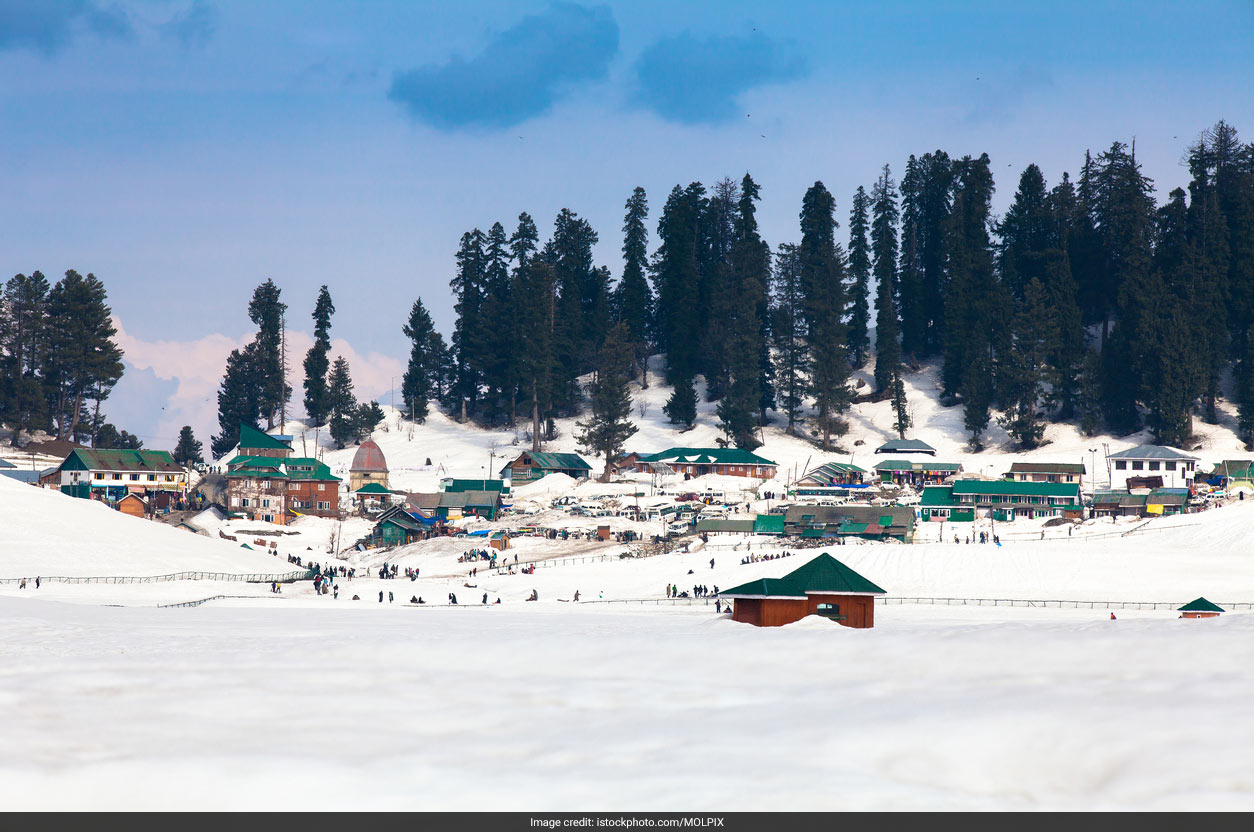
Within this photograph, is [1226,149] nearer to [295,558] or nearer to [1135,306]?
[1135,306]

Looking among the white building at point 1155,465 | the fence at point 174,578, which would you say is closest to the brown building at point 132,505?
the fence at point 174,578

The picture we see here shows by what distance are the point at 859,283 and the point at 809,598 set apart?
89.5m

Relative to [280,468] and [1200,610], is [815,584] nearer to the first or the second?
[1200,610]

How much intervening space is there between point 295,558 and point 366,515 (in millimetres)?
20021

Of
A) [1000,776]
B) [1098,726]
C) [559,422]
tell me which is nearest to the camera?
[1000,776]

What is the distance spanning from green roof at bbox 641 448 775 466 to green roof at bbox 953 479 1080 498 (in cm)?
2071

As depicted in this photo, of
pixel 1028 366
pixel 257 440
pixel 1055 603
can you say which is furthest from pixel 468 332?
pixel 1055 603

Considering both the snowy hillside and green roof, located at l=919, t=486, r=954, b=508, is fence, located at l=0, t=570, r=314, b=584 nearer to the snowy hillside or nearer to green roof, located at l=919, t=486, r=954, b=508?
the snowy hillside

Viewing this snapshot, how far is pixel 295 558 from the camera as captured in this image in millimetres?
70250

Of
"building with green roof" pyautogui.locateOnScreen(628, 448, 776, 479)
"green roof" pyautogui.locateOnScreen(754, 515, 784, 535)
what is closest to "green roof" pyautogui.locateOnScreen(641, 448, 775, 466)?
"building with green roof" pyautogui.locateOnScreen(628, 448, 776, 479)

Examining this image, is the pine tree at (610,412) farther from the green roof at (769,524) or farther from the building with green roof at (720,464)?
the green roof at (769,524)

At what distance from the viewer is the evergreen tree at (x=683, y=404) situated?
11212cm

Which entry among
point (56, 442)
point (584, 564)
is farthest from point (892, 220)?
point (56, 442)

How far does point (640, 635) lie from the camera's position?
23.5m
